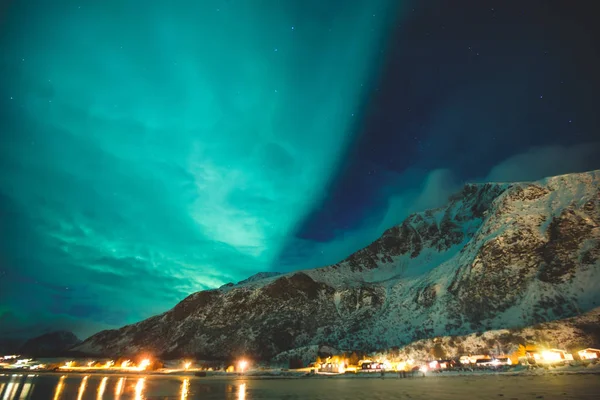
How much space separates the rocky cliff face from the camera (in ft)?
421

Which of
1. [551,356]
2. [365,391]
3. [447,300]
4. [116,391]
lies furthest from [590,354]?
[116,391]

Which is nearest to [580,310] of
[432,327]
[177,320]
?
[432,327]

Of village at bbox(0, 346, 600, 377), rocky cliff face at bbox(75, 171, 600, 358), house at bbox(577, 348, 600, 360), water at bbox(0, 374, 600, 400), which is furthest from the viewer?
rocky cliff face at bbox(75, 171, 600, 358)

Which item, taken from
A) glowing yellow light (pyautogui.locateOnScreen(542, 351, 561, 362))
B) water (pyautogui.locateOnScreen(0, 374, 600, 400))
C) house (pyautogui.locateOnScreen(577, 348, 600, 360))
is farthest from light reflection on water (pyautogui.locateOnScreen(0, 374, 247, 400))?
house (pyautogui.locateOnScreen(577, 348, 600, 360))

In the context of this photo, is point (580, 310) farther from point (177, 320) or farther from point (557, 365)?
point (177, 320)

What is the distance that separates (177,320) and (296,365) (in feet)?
332

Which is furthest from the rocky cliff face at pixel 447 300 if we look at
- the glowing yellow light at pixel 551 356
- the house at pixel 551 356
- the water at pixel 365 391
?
the water at pixel 365 391

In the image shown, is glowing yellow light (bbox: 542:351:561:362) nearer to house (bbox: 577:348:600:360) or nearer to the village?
the village

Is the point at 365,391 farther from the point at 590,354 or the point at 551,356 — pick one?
the point at 590,354

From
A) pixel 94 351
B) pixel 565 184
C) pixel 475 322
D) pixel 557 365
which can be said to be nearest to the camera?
pixel 557 365

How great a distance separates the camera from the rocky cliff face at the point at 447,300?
128 m

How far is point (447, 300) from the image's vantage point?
15000 centimetres

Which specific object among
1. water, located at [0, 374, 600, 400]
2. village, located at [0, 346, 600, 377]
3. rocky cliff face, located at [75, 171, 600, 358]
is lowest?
water, located at [0, 374, 600, 400]

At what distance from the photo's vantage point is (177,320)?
188375 mm
